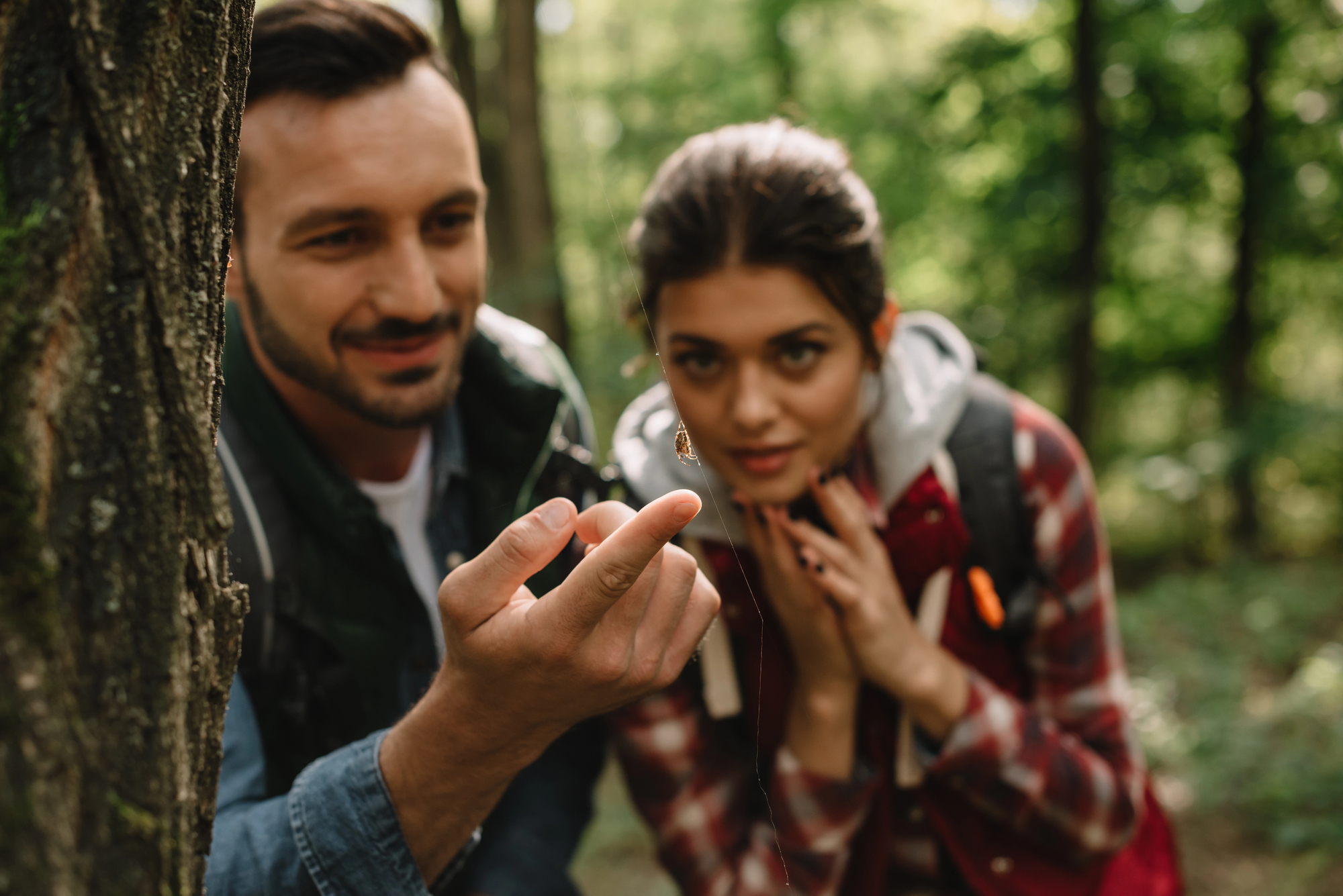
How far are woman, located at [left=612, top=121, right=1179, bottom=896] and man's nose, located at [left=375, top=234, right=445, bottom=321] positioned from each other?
49 centimetres

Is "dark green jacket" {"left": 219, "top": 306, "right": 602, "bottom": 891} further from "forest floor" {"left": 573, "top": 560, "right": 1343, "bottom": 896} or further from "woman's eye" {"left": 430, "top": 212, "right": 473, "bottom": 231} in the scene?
"forest floor" {"left": 573, "top": 560, "right": 1343, "bottom": 896}

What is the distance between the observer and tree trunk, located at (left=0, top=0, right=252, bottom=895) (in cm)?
60

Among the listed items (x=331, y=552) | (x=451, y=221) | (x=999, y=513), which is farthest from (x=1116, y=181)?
(x=331, y=552)

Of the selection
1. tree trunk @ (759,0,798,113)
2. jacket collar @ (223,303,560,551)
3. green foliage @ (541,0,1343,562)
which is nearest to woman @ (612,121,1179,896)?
jacket collar @ (223,303,560,551)

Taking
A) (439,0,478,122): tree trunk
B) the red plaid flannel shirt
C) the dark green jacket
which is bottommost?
the red plaid flannel shirt

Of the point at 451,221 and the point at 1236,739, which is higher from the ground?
the point at 451,221

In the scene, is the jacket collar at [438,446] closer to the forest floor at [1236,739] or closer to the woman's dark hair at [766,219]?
the woman's dark hair at [766,219]

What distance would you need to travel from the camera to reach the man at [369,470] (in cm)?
122

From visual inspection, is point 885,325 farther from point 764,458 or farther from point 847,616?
point 847,616

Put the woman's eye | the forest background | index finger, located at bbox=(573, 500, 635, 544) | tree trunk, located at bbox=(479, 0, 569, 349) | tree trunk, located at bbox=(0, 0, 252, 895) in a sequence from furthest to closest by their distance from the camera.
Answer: the forest background, tree trunk, located at bbox=(479, 0, 569, 349), the woman's eye, index finger, located at bbox=(573, 500, 635, 544), tree trunk, located at bbox=(0, 0, 252, 895)

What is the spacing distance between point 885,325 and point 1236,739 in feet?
14.3

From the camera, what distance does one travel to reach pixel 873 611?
1854 millimetres

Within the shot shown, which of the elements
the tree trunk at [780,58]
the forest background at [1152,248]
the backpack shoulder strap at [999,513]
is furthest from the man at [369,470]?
the tree trunk at [780,58]

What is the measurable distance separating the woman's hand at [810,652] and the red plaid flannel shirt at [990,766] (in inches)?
2.4
